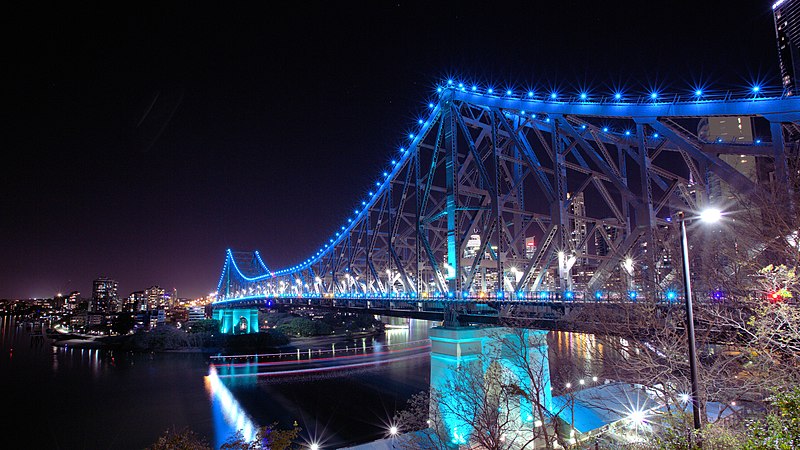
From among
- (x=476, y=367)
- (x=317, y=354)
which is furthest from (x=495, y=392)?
(x=317, y=354)

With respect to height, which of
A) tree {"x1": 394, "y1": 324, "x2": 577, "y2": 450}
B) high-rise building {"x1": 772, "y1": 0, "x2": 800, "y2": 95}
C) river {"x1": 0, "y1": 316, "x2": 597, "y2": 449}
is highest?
high-rise building {"x1": 772, "y1": 0, "x2": 800, "y2": 95}

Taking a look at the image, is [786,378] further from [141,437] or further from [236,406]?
[236,406]

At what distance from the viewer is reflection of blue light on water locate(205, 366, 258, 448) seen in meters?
33.8

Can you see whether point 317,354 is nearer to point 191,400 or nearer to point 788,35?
point 191,400

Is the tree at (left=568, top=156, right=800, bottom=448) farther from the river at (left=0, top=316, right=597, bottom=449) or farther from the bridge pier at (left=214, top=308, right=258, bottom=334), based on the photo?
the bridge pier at (left=214, top=308, right=258, bottom=334)

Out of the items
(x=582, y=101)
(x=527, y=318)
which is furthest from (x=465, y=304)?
(x=582, y=101)

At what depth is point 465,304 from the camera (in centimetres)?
2522

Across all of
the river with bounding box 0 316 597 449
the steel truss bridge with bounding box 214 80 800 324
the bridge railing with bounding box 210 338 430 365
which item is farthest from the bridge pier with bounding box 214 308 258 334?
the steel truss bridge with bounding box 214 80 800 324

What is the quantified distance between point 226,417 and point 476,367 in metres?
25.8

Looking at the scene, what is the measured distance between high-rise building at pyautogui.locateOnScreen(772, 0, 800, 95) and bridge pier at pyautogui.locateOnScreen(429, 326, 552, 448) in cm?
6700

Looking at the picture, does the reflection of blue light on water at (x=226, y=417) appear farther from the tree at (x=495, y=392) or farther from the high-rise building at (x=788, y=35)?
the high-rise building at (x=788, y=35)

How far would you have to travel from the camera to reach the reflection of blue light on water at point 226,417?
3384cm

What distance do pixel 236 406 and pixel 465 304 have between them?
94.4 ft

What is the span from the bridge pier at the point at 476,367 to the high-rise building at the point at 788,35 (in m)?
67.0
